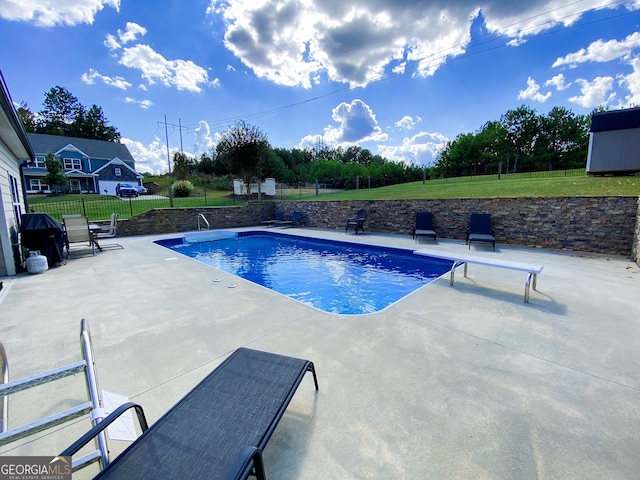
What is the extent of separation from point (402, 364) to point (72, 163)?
133 ft

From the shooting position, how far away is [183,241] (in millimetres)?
11250

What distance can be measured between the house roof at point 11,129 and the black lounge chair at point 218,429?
15.2ft

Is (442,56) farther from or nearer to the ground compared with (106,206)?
farther from the ground

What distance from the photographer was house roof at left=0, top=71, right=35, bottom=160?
390cm

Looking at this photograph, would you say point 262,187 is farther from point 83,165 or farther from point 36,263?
point 83,165

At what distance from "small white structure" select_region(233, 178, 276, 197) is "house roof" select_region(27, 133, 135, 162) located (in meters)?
23.5

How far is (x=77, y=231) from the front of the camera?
7.63 m

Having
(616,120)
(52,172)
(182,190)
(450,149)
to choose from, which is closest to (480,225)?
(616,120)

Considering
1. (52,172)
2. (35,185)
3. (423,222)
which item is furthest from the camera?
(35,185)

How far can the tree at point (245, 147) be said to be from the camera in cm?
1808

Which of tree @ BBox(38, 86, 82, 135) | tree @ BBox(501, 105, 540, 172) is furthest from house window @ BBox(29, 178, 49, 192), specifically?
tree @ BBox(501, 105, 540, 172)

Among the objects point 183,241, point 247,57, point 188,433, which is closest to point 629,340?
point 188,433

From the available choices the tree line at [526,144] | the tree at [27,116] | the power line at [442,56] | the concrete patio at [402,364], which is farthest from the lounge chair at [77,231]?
the tree at [27,116]

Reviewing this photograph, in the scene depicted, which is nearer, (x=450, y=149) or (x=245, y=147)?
(x=245, y=147)
